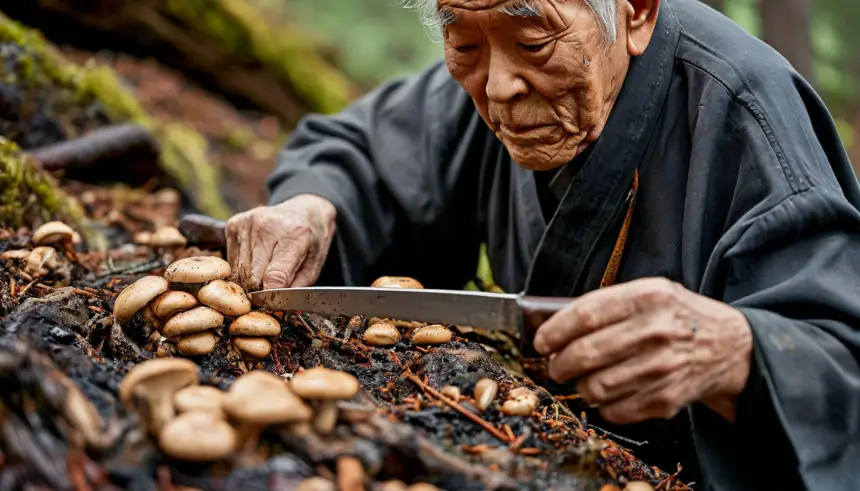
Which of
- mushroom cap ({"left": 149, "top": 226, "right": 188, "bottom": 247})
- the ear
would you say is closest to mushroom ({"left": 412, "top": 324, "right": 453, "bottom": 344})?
the ear

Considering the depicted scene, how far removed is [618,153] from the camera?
315 cm

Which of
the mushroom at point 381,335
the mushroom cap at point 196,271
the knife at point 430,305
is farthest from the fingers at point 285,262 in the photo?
the mushroom at point 381,335

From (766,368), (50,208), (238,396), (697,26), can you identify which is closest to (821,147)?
(697,26)

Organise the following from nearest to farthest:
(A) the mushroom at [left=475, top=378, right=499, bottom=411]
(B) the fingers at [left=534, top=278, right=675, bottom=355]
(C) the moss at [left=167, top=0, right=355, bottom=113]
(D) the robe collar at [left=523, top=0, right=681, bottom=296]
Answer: (B) the fingers at [left=534, top=278, right=675, bottom=355] < (A) the mushroom at [left=475, top=378, right=499, bottom=411] < (D) the robe collar at [left=523, top=0, right=681, bottom=296] < (C) the moss at [left=167, top=0, right=355, bottom=113]

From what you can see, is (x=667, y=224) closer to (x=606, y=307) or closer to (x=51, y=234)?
(x=606, y=307)

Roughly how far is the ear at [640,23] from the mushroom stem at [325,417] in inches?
75.5

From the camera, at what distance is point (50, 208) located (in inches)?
165

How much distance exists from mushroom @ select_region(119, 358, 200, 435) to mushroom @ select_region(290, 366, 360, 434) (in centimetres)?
30

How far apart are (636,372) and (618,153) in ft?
4.04

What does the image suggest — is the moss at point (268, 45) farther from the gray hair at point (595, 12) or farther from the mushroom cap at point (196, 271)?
the mushroom cap at point (196, 271)

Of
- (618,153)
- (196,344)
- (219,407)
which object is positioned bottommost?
(196,344)

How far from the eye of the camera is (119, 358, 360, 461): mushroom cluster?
174 centimetres

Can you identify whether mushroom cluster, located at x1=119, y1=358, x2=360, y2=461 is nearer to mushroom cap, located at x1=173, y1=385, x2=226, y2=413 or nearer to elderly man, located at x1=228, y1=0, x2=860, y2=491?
mushroom cap, located at x1=173, y1=385, x2=226, y2=413

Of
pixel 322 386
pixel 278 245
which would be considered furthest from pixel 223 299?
pixel 322 386
